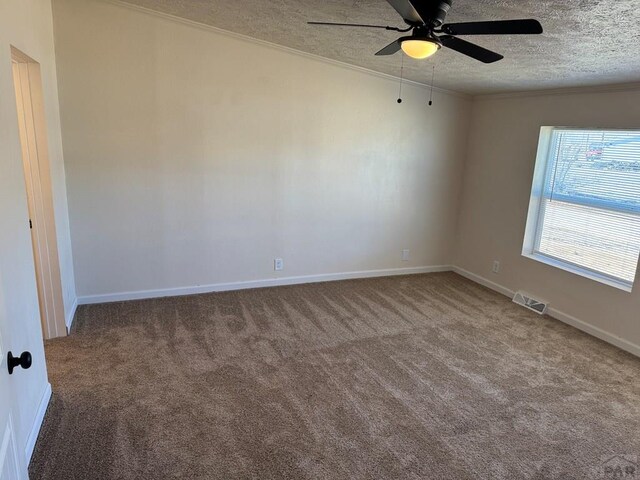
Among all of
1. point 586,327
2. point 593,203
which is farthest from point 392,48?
point 586,327

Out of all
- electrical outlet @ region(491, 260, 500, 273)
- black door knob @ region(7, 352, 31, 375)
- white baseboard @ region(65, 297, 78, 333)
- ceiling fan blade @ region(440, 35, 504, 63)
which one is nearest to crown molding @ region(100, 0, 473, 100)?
electrical outlet @ region(491, 260, 500, 273)

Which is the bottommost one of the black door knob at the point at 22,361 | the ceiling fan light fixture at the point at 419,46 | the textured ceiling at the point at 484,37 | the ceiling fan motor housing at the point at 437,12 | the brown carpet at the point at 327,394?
the brown carpet at the point at 327,394

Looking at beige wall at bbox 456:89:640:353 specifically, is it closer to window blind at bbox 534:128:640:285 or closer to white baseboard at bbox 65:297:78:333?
window blind at bbox 534:128:640:285

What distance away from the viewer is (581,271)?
4164 mm

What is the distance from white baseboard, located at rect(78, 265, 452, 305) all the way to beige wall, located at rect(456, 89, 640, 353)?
0.77m

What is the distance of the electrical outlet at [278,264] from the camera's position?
4.83 meters

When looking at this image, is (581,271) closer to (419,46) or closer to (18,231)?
(419,46)

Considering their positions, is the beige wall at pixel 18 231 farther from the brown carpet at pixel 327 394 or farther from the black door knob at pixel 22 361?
the black door knob at pixel 22 361

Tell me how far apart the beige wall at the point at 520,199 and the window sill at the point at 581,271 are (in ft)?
0.14

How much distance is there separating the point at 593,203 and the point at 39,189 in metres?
4.78

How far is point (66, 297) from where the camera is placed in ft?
11.9

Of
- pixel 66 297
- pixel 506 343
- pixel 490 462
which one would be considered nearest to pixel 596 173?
pixel 506 343

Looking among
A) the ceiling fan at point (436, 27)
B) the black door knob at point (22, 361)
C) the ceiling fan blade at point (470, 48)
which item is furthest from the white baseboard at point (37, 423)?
the ceiling fan blade at point (470, 48)

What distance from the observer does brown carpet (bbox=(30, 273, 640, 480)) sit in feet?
7.49
